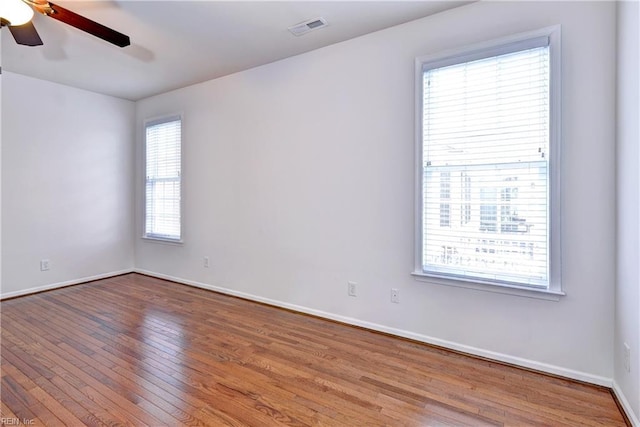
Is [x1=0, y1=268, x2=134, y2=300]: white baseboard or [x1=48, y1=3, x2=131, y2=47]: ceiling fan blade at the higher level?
[x1=48, y1=3, x2=131, y2=47]: ceiling fan blade

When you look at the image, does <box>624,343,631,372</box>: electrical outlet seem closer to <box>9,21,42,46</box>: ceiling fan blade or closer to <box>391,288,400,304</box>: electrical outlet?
<box>391,288,400,304</box>: electrical outlet

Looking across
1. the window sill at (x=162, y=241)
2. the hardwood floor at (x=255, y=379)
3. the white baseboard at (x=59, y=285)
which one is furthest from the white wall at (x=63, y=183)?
the hardwood floor at (x=255, y=379)

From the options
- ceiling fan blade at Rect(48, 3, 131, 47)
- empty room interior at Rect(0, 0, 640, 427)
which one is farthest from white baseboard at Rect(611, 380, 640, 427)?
ceiling fan blade at Rect(48, 3, 131, 47)

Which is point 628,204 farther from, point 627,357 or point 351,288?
point 351,288

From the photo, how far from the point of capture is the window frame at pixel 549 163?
2.15m

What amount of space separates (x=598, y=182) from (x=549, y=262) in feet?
1.97

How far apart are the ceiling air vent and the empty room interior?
20mm

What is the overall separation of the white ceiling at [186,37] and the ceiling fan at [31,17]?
0.35m

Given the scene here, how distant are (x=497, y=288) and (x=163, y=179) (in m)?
4.48

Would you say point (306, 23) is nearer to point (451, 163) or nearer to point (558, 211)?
point (451, 163)

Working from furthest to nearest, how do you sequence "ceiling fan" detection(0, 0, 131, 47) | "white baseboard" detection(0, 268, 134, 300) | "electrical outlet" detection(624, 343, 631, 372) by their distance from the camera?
1. "white baseboard" detection(0, 268, 134, 300)
2. "ceiling fan" detection(0, 0, 131, 47)
3. "electrical outlet" detection(624, 343, 631, 372)

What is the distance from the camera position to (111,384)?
2088mm

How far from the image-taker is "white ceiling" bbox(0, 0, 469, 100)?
2508mm

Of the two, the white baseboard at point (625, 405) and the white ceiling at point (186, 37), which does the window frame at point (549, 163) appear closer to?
the white ceiling at point (186, 37)
